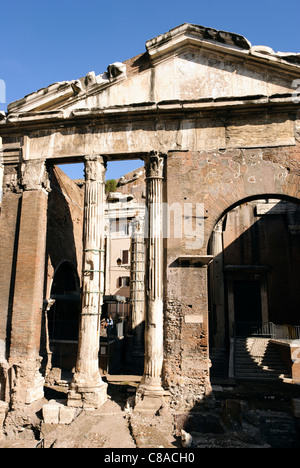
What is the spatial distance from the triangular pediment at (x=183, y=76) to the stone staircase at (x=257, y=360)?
28.1ft

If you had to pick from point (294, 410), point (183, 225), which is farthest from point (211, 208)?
point (294, 410)

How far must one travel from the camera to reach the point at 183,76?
9.38 meters

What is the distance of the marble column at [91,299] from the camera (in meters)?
8.06

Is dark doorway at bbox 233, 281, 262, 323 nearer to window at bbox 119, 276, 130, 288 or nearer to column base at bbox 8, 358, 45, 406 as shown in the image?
window at bbox 119, 276, 130, 288

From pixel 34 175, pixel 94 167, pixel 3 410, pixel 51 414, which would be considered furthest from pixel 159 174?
pixel 3 410

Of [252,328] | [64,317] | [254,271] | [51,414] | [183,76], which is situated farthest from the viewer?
[254,271]

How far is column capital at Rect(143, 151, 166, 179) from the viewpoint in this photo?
8.94 meters

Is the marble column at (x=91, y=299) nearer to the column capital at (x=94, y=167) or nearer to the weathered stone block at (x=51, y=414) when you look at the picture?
the column capital at (x=94, y=167)

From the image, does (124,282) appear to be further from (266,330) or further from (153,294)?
(153,294)

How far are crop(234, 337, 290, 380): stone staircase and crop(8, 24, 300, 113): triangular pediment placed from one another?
28.1ft

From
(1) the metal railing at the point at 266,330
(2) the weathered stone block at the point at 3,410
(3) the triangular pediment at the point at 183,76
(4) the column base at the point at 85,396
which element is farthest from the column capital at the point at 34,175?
(1) the metal railing at the point at 266,330

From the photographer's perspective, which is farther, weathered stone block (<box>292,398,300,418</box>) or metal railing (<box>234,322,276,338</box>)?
metal railing (<box>234,322,276,338</box>)

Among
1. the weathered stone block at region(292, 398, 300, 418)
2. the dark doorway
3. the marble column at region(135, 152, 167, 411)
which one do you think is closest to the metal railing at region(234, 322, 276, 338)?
the dark doorway

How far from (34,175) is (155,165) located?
3171 mm
